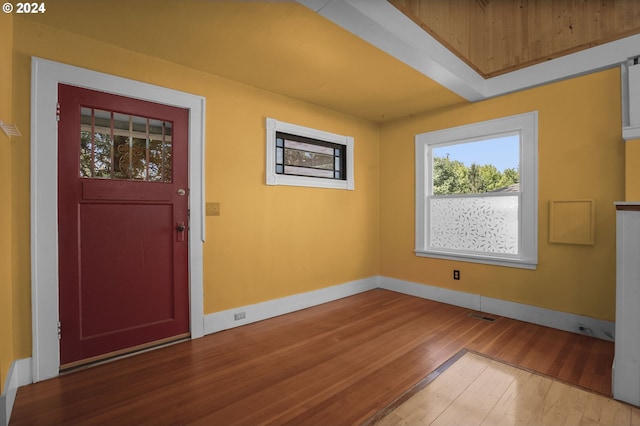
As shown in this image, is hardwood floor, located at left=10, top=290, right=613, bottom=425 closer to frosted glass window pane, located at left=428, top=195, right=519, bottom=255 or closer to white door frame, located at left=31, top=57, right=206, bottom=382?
white door frame, located at left=31, top=57, right=206, bottom=382

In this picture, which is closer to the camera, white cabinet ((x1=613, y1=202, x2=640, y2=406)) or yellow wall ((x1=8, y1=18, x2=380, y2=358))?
white cabinet ((x1=613, y1=202, x2=640, y2=406))

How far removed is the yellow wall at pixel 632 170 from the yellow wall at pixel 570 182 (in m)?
0.15

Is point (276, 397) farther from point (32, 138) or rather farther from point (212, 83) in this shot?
point (212, 83)

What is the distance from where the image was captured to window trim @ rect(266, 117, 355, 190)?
343 centimetres

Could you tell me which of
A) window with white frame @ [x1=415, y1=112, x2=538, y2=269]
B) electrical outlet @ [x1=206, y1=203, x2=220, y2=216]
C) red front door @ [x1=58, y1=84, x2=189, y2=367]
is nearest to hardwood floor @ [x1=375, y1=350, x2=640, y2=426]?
window with white frame @ [x1=415, y1=112, x2=538, y2=269]

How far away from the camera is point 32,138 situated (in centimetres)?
213

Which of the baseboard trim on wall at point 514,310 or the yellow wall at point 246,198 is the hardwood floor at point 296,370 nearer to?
the baseboard trim on wall at point 514,310

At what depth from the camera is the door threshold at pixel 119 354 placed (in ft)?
7.50

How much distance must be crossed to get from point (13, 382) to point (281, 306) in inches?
85.9

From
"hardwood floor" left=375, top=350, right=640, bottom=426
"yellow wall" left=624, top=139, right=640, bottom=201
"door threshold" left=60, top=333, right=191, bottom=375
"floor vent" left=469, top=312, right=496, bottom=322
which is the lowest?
"hardwood floor" left=375, top=350, right=640, bottom=426

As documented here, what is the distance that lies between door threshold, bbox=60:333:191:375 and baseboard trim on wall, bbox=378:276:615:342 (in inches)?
114

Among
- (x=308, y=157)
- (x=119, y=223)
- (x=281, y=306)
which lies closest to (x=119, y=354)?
(x=119, y=223)

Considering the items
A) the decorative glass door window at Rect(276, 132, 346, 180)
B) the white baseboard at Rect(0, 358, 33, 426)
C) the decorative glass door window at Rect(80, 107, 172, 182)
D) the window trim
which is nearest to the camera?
the white baseboard at Rect(0, 358, 33, 426)

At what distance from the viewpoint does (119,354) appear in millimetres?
2490
